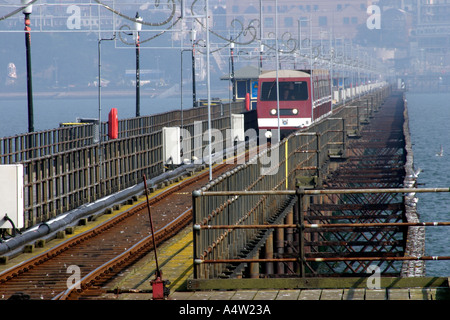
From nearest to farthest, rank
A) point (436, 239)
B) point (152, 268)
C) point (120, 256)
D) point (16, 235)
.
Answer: point (152, 268), point (120, 256), point (16, 235), point (436, 239)

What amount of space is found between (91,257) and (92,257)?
0.06ft

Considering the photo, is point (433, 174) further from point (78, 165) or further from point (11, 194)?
point (11, 194)

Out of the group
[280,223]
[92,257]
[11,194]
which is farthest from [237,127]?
[92,257]

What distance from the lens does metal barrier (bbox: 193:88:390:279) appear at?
10602 mm

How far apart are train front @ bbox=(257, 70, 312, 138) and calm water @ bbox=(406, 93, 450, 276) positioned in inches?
294

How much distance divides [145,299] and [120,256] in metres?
4.41

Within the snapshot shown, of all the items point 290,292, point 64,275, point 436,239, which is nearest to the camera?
point 290,292

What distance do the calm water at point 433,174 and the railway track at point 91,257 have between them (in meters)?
17.2

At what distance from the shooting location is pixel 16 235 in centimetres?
1623

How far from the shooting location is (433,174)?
66.2 meters

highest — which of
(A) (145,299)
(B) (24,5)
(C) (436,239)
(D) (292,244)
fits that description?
(B) (24,5)

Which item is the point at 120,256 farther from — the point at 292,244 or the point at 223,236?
the point at 292,244
